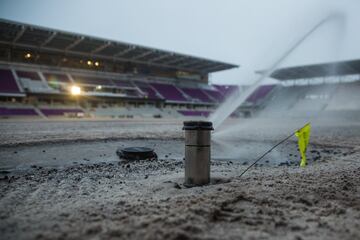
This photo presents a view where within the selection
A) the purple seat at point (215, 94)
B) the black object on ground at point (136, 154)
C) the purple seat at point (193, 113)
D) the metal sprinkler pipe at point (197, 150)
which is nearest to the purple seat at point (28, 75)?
the purple seat at point (193, 113)

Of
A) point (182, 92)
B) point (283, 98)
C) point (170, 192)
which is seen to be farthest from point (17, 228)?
point (283, 98)

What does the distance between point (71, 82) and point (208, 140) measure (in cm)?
5256

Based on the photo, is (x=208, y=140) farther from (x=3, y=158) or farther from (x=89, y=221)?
(x=3, y=158)

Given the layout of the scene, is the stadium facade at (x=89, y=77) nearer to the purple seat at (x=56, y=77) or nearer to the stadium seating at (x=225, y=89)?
the purple seat at (x=56, y=77)

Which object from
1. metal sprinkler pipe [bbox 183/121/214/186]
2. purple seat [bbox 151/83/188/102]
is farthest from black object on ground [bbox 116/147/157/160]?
purple seat [bbox 151/83/188/102]

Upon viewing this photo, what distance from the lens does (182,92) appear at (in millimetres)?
68688

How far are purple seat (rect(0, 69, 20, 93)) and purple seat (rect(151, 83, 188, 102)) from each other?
29.3m

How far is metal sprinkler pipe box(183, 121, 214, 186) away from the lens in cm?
448

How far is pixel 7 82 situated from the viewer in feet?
147

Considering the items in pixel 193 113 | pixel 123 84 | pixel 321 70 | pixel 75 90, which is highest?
pixel 321 70

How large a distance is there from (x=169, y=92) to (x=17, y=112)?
3336cm

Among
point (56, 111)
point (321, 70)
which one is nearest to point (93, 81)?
point (56, 111)

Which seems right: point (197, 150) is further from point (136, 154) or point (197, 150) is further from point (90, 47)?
point (90, 47)

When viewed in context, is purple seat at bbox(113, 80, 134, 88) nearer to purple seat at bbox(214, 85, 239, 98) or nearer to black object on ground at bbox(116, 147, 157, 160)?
purple seat at bbox(214, 85, 239, 98)
